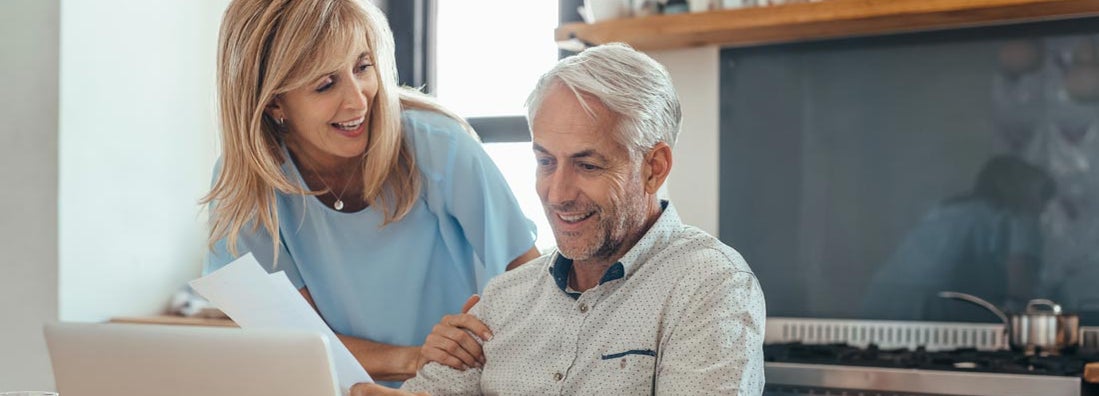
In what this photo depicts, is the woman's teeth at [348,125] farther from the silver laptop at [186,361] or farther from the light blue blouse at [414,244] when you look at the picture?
the silver laptop at [186,361]

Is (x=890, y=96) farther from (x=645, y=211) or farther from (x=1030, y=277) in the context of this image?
(x=645, y=211)

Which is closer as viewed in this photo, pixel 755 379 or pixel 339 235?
pixel 755 379

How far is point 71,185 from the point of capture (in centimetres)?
317

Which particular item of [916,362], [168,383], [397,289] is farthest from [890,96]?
[168,383]

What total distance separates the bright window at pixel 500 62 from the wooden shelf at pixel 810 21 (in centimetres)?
43

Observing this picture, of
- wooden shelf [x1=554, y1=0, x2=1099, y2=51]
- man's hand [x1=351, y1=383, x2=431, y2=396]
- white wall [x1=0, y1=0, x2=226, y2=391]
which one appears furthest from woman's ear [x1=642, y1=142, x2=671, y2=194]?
white wall [x1=0, y1=0, x2=226, y2=391]

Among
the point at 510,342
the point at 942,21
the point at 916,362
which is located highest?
the point at 942,21

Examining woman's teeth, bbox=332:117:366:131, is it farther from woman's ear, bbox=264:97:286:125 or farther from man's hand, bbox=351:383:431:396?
man's hand, bbox=351:383:431:396

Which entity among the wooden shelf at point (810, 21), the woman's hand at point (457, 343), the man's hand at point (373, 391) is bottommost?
the man's hand at point (373, 391)

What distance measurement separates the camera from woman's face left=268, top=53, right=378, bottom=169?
182cm

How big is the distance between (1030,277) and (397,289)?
1.60m

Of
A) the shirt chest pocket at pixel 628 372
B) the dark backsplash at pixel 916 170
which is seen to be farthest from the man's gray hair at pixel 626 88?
the dark backsplash at pixel 916 170

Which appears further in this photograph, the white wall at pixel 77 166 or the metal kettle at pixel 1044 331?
the white wall at pixel 77 166

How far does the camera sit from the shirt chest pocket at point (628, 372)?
1.48 metres
